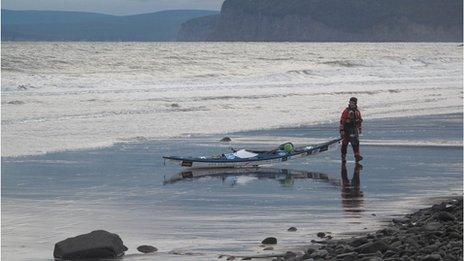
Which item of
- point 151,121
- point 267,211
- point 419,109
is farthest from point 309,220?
point 419,109

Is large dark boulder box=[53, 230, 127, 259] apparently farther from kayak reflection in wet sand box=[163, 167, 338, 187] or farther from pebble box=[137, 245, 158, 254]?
kayak reflection in wet sand box=[163, 167, 338, 187]

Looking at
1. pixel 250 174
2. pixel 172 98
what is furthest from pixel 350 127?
pixel 172 98

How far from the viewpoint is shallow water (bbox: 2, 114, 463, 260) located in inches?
459

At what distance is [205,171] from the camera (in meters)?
18.0

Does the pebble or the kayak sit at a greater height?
the kayak

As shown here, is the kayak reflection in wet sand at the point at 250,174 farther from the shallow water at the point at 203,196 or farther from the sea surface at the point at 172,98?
the sea surface at the point at 172,98

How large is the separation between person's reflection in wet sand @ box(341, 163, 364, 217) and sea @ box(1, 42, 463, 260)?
27 millimetres

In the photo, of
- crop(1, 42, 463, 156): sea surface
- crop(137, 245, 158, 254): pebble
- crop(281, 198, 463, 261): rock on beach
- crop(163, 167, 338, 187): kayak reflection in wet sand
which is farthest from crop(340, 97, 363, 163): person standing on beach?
crop(137, 245, 158, 254): pebble

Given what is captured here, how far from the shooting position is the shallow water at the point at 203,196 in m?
11.7

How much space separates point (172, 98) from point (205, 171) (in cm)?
2367

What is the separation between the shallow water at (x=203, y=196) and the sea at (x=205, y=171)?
2 centimetres

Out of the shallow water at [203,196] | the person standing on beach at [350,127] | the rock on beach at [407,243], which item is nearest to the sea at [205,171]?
the shallow water at [203,196]

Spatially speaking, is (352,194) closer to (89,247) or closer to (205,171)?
(205,171)

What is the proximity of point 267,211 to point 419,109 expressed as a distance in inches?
901
